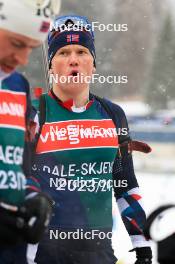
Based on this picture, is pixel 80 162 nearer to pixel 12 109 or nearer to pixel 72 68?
pixel 72 68

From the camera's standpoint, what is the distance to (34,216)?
8.91 ft

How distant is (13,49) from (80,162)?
1.20 meters

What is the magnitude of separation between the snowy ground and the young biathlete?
1.91 meters

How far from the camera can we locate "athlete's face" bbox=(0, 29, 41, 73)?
270cm

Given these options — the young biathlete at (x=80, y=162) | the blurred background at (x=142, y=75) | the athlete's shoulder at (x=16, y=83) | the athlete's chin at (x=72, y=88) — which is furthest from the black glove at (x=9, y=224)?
the blurred background at (x=142, y=75)

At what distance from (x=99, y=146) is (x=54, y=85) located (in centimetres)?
38

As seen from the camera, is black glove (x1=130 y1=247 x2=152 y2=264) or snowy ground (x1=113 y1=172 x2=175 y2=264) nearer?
black glove (x1=130 y1=247 x2=152 y2=264)

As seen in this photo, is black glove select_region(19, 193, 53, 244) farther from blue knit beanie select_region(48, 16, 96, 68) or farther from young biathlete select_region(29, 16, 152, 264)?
blue knit beanie select_region(48, 16, 96, 68)

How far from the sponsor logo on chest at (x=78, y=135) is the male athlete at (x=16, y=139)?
3.30 ft

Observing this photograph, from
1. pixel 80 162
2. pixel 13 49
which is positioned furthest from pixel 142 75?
pixel 13 49

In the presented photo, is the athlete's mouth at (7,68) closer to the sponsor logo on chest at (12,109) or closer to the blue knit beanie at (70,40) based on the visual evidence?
the sponsor logo on chest at (12,109)

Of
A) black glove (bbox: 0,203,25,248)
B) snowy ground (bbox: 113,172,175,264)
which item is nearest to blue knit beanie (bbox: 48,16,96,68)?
black glove (bbox: 0,203,25,248)

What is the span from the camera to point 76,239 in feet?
12.4

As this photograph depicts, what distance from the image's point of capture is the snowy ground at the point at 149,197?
6.49 meters
